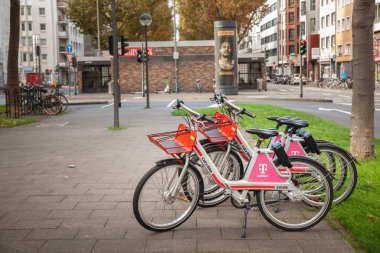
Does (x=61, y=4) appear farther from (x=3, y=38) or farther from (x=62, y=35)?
(x=3, y=38)

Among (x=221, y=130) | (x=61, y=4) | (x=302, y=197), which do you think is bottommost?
(x=302, y=197)

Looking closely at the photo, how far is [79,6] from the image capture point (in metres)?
60.8

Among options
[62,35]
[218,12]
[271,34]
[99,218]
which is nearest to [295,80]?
[218,12]

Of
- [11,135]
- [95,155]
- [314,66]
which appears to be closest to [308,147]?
[95,155]

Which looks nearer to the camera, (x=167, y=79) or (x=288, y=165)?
(x=288, y=165)

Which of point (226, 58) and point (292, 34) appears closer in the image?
point (226, 58)

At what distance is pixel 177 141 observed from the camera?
519 cm

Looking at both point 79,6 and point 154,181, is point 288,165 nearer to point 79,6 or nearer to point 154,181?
point 154,181

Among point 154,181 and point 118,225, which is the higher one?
point 154,181

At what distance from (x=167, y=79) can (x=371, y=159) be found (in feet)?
129

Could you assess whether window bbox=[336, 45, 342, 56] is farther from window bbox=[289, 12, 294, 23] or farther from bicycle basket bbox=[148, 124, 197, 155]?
bicycle basket bbox=[148, 124, 197, 155]

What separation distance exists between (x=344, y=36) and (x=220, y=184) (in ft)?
215

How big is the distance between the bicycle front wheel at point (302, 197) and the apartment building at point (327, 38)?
65.5 meters

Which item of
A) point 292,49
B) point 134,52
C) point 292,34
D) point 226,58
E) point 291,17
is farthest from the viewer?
point 292,49
